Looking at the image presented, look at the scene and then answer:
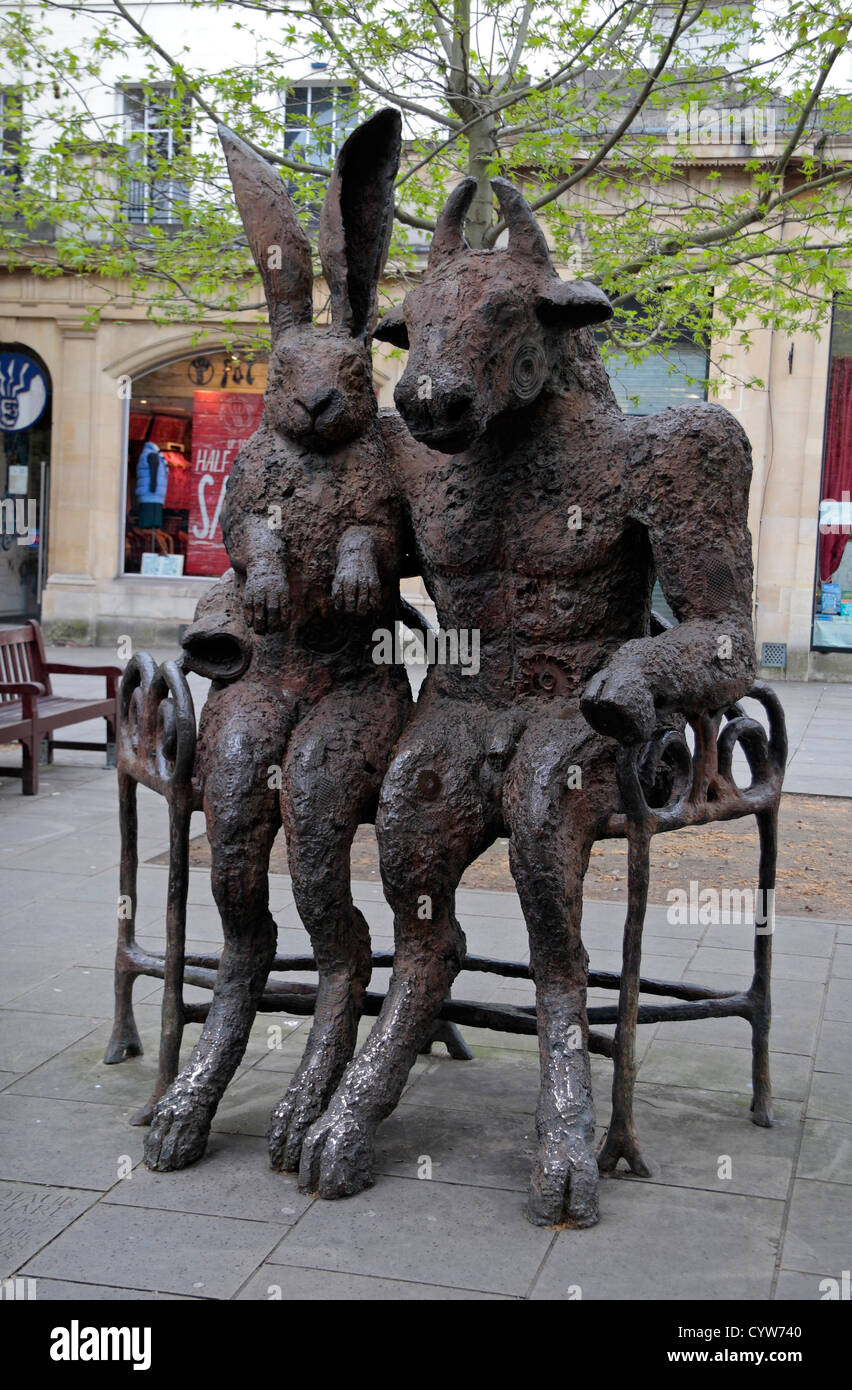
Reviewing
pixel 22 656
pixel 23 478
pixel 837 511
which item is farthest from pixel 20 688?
pixel 23 478

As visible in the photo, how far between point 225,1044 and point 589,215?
5.84 meters

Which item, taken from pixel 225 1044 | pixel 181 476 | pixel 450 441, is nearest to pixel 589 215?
pixel 450 441

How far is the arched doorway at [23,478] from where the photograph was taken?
18641mm

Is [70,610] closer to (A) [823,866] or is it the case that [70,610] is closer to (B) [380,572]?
(A) [823,866]

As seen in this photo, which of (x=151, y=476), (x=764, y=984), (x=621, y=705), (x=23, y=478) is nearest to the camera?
(x=621, y=705)

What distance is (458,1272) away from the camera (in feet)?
9.73

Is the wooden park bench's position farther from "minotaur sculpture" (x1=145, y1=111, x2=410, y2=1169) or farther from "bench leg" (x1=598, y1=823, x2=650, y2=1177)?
"bench leg" (x1=598, y1=823, x2=650, y2=1177)

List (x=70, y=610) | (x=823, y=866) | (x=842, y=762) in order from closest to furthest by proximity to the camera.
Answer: (x=823, y=866) → (x=842, y=762) → (x=70, y=610)

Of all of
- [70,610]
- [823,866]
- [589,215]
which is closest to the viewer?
[823,866]

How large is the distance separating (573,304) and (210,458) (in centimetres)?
1557

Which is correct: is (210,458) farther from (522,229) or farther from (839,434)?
(522,229)

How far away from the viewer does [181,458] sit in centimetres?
1858

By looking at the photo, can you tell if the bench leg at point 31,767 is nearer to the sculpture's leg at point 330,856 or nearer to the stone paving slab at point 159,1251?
the sculpture's leg at point 330,856

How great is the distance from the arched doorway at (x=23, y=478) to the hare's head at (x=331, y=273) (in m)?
15.6
